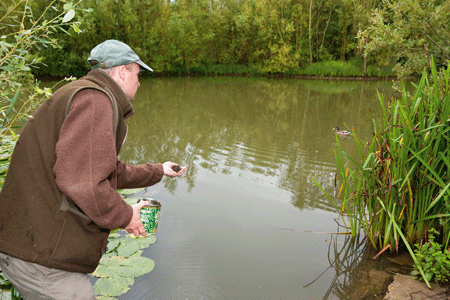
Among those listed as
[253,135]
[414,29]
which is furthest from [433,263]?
[253,135]

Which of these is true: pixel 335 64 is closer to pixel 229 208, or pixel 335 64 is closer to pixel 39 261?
pixel 229 208

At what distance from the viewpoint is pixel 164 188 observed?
5.69 m

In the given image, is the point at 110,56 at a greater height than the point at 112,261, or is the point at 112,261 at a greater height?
the point at 110,56

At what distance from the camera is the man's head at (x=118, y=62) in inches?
69.0

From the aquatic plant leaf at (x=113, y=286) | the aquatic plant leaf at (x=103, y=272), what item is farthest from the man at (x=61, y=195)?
the aquatic plant leaf at (x=103, y=272)

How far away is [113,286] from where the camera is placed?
304 centimetres

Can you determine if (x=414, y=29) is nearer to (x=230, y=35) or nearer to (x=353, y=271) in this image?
(x=353, y=271)

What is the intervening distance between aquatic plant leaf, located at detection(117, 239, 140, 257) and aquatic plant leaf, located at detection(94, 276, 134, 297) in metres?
0.36

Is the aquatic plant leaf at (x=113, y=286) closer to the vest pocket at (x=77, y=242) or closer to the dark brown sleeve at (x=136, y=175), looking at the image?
the dark brown sleeve at (x=136, y=175)

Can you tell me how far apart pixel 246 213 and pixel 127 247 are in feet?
6.06

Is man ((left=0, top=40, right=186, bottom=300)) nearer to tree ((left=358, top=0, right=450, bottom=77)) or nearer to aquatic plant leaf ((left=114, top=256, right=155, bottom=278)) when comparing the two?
aquatic plant leaf ((left=114, top=256, right=155, bottom=278))

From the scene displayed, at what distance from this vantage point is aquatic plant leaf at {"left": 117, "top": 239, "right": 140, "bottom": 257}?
3.50m

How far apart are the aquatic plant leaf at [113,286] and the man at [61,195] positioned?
1.41m

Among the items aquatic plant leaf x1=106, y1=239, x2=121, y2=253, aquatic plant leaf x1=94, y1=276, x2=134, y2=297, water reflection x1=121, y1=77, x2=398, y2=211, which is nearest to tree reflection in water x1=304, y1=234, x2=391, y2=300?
water reflection x1=121, y1=77, x2=398, y2=211
